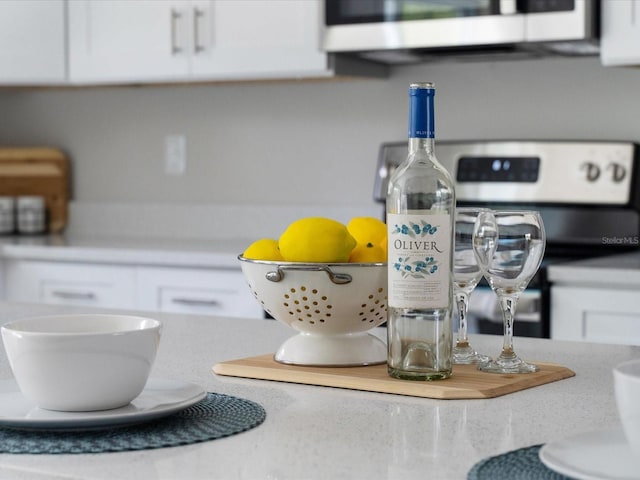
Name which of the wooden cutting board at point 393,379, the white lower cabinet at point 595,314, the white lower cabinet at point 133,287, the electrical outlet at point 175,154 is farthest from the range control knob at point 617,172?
the wooden cutting board at point 393,379

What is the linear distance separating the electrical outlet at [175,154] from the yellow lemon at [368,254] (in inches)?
98.8

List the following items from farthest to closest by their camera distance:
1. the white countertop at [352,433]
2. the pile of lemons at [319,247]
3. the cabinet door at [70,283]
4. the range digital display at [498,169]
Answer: the cabinet door at [70,283]
the range digital display at [498,169]
the pile of lemons at [319,247]
the white countertop at [352,433]

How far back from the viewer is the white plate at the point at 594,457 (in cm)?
69

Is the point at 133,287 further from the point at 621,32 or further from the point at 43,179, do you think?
the point at 621,32

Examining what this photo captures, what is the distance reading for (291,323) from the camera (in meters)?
1.17

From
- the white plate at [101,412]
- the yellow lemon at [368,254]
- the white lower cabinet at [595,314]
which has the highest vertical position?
the yellow lemon at [368,254]

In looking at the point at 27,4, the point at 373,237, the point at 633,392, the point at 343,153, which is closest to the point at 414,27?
the point at 343,153

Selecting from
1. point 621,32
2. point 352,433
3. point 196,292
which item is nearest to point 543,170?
point 621,32

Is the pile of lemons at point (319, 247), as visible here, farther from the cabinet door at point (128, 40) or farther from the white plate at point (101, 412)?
A: the cabinet door at point (128, 40)

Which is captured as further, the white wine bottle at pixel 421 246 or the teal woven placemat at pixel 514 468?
the white wine bottle at pixel 421 246

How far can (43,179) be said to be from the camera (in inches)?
148

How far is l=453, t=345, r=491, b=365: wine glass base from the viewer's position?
3.90 feet

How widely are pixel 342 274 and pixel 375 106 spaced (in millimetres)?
2197

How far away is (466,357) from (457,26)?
1674mm
